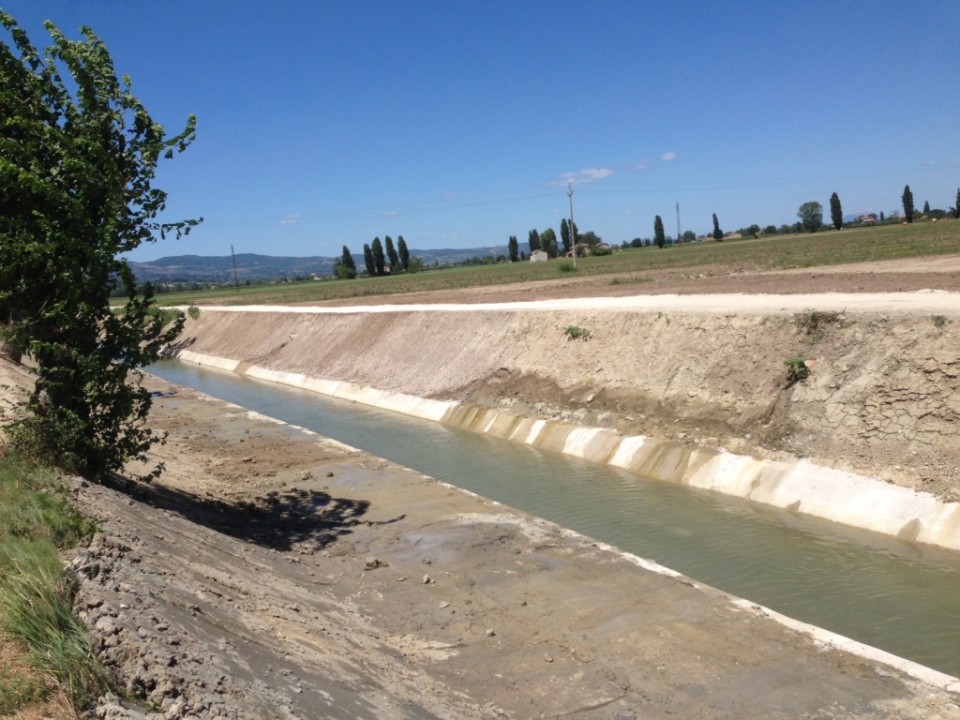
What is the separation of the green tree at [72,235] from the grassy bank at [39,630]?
4164 mm

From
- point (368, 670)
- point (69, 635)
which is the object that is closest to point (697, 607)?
point (368, 670)

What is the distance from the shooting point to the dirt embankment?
1416 cm

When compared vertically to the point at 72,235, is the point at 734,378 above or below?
below

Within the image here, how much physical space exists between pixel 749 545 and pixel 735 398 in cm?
551

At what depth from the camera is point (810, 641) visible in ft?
29.2

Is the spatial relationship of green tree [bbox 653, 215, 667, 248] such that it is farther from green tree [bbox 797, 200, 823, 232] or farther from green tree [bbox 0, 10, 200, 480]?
green tree [bbox 0, 10, 200, 480]

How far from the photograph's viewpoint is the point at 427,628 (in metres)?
9.73

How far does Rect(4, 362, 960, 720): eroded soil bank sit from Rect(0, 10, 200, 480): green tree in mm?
1571

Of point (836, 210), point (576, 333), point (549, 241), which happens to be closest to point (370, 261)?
point (549, 241)

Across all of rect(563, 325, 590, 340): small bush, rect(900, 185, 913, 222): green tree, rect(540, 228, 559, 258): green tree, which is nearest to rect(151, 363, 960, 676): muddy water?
rect(563, 325, 590, 340): small bush

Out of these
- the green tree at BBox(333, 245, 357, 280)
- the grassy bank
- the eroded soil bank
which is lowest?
the eroded soil bank

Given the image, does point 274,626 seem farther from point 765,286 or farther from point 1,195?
point 765,286

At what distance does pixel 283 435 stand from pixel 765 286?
19.6 meters

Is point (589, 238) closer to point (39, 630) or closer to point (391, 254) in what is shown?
point (391, 254)
